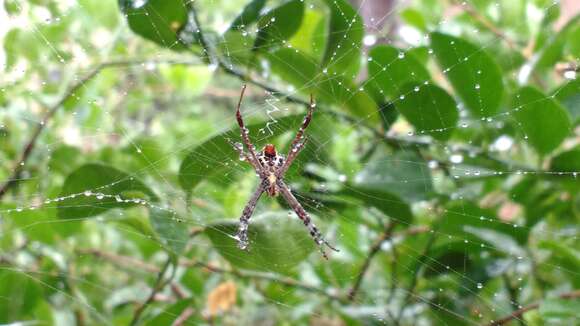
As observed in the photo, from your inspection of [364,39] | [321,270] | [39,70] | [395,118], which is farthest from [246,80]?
[39,70]

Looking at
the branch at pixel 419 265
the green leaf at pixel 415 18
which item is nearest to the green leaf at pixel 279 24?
the branch at pixel 419 265

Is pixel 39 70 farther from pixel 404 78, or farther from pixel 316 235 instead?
pixel 404 78

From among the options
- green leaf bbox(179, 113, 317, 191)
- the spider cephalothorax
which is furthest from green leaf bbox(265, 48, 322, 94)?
the spider cephalothorax

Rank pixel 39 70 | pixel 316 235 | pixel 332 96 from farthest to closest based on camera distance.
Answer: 1. pixel 39 70
2. pixel 316 235
3. pixel 332 96

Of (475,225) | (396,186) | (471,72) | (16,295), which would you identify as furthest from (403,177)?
(16,295)

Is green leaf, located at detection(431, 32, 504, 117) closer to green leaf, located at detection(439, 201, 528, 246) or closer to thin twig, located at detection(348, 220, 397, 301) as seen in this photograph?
green leaf, located at detection(439, 201, 528, 246)

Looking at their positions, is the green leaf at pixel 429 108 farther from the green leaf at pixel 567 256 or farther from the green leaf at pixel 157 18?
the green leaf at pixel 157 18
